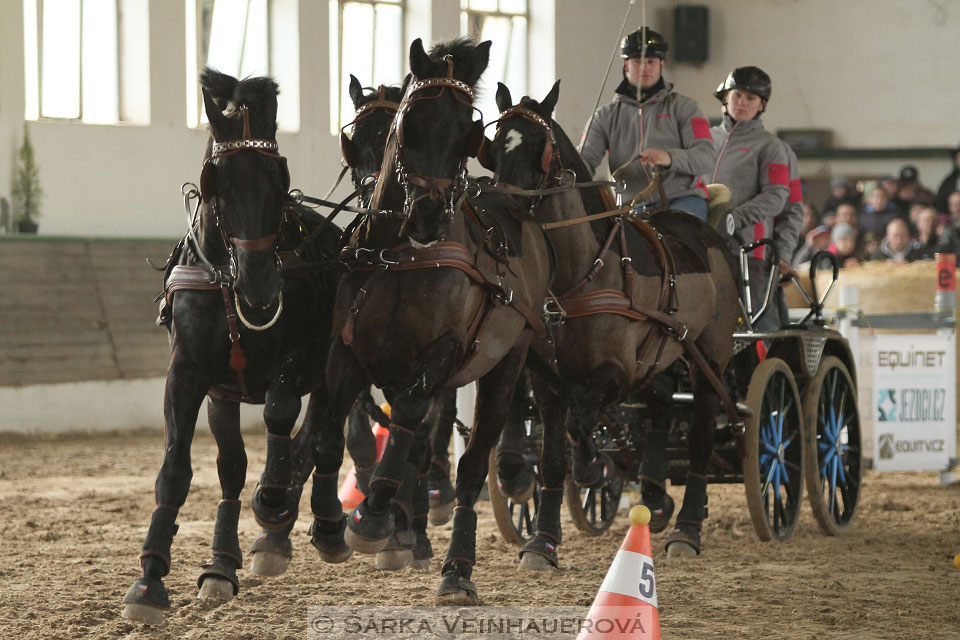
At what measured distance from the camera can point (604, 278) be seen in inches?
222

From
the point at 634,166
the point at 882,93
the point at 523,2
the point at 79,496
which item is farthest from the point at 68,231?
the point at 882,93

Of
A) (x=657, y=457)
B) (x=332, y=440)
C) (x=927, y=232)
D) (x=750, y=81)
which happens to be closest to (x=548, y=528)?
(x=657, y=457)

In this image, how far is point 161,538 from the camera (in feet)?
14.7

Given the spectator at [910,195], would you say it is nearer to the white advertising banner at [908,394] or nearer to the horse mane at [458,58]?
the white advertising banner at [908,394]

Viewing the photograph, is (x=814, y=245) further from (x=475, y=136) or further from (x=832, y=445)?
(x=475, y=136)

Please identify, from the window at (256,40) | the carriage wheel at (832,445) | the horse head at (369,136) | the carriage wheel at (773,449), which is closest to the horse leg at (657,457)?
the carriage wheel at (773,449)

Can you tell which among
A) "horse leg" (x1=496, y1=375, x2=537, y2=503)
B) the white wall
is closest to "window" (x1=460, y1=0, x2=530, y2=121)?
the white wall

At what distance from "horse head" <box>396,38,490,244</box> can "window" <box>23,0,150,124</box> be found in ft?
29.6

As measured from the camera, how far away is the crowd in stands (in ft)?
42.8

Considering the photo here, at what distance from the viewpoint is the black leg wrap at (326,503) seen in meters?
4.62

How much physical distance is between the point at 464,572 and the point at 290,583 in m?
0.98

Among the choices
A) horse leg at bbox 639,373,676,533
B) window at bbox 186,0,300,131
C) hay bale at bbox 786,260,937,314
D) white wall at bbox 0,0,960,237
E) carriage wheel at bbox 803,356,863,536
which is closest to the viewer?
horse leg at bbox 639,373,676,533

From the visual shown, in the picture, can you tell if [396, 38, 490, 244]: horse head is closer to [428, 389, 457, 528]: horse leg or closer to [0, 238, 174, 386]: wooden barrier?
[428, 389, 457, 528]: horse leg

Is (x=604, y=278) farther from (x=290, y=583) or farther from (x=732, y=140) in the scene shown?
(x=732, y=140)
